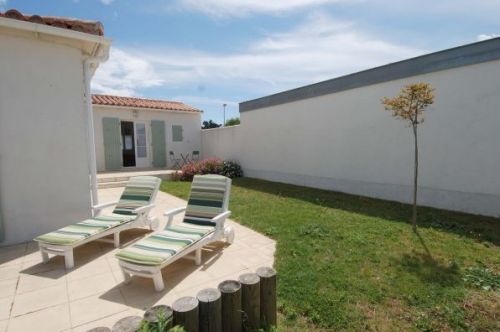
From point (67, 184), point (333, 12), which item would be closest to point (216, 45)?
point (333, 12)

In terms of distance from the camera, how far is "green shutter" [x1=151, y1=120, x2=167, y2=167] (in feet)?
52.3

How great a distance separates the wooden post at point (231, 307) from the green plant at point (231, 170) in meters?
11.4

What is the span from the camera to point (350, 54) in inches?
354

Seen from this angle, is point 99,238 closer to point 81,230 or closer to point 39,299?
point 81,230

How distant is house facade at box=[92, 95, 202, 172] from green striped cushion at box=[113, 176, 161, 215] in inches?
392

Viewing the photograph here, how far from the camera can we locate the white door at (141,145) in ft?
51.6

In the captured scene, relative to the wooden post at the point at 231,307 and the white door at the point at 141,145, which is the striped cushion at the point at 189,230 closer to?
the wooden post at the point at 231,307

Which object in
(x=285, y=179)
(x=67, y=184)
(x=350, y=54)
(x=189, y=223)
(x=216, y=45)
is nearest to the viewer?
(x=189, y=223)

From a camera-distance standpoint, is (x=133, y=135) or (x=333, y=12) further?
(x=133, y=135)

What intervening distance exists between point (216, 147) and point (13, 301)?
13312 millimetres

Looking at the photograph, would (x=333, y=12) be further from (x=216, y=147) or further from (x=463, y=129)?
(x=216, y=147)

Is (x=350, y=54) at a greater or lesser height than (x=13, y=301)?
greater

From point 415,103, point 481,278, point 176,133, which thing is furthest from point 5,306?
point 176,133

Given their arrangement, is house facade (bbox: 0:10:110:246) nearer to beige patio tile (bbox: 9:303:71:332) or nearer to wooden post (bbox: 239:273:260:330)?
beige patio tile (bbox: 9:303:71:332)
